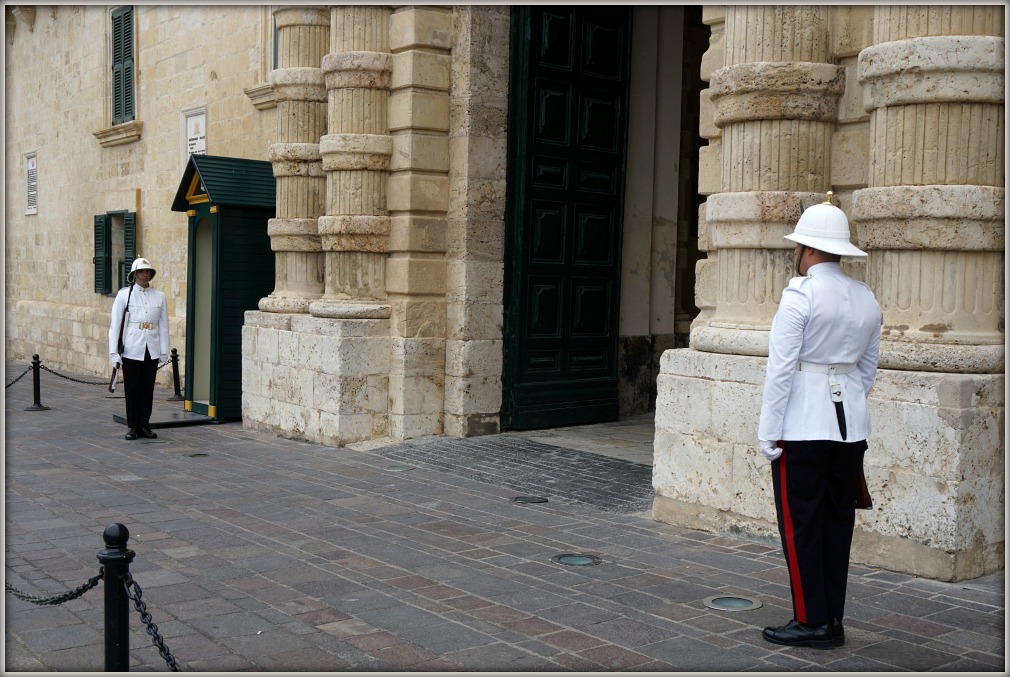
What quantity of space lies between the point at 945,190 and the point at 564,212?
5.28 meters

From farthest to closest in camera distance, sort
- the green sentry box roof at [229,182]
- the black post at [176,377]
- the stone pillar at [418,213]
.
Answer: the black post at [176,377]
the green sentry box roof at [229,182]
the stone pillar at [418,213]

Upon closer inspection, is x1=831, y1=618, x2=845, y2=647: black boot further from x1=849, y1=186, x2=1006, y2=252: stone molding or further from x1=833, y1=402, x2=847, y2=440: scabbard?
x1=849, y1=186, x2=1006, y2=252: stone molding

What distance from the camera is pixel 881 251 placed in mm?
5957

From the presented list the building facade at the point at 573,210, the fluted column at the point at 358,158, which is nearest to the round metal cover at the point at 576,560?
the building facade at the point at 573,210

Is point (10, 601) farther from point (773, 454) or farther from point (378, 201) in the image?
point (378, 201)

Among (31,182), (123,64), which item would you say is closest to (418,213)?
(123,64)

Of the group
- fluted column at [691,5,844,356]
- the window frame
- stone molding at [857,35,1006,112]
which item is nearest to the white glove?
fluted column at [691,5,844,356]

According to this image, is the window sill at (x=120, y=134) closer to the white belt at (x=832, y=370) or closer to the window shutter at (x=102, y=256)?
the window shutter at (x=102, y=256)

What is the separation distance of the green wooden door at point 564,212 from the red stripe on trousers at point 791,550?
19.3 feet

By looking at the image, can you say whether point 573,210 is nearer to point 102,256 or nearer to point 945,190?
point 945,190

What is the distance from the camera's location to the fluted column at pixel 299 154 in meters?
10.8

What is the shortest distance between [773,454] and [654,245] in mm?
7473

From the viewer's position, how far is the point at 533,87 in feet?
33.8

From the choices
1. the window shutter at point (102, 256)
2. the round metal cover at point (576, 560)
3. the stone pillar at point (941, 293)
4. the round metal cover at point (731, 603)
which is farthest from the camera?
the window shutter at point (102, 256)
